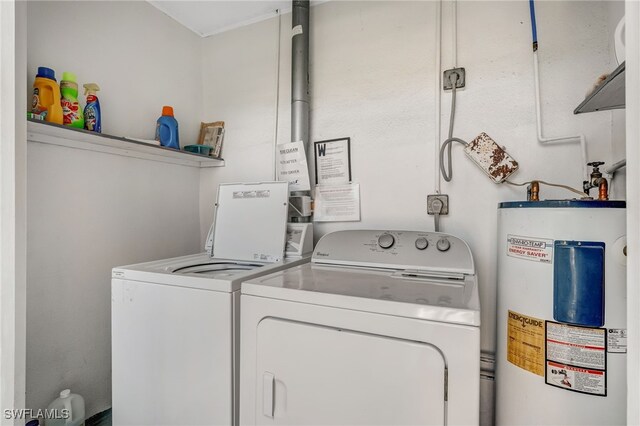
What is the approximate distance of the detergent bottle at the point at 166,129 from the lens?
81.5 inches

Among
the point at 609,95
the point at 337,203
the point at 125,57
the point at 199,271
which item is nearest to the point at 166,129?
the point at 125,57

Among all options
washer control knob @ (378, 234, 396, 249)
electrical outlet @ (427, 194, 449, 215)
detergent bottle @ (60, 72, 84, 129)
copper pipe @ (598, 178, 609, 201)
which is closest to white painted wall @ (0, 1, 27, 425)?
detergent bottle @ (60, 72, 84, 129)

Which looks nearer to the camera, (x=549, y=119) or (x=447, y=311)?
(x=447, y=311)

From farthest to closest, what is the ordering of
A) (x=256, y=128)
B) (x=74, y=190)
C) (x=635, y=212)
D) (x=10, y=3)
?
(x=256, y=128) → (x=74, y=190) → (x=10, y=3) → (x=635, y=212)

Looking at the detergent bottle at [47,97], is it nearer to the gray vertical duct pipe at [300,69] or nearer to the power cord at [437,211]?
the gray vertical duct pipe at [300,69]

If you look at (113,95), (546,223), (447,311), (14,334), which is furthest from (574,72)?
(113,95)

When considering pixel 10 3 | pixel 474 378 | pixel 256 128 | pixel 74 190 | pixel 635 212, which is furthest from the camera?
pixel 256 128

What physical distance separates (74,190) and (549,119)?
2.46 m

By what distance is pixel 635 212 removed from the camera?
0.50 meters

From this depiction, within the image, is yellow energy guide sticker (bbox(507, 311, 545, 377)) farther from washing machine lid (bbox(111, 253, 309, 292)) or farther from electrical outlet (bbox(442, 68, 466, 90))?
electrical outlet (bbox(442, 68, 466, 90))

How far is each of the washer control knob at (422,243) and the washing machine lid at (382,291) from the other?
0.13 meters

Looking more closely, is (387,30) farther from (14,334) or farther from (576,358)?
(14,334)

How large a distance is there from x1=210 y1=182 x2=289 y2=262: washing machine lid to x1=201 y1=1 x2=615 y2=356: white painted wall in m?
0.34

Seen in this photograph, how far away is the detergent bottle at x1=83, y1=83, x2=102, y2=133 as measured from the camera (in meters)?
1.66
